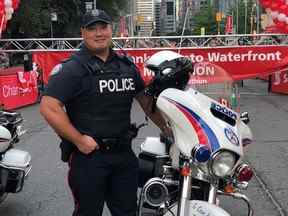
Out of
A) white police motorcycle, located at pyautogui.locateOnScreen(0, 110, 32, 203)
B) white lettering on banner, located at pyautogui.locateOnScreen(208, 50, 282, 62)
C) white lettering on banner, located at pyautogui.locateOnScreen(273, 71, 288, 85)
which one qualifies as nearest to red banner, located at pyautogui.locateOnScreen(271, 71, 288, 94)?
white lettering on banner, located at pyautogui.locateOnScreen(273, 71, 288, 85)

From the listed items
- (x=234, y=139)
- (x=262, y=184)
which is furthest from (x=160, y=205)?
(x=262, y=184)

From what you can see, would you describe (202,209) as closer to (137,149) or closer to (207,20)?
(137,149)

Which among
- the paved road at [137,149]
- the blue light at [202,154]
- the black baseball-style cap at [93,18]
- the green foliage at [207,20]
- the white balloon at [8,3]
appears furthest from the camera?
the green foliage at [207,20]

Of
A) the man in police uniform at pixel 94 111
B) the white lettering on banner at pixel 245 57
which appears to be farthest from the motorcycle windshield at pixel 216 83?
the white lettering on banner at pixel 245 57

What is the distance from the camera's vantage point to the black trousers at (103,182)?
11.4 ft

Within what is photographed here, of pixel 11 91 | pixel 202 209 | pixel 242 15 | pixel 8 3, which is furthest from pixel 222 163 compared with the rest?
pixel 242 15

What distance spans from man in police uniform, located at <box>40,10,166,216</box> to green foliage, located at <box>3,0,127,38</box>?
2914 centimetres

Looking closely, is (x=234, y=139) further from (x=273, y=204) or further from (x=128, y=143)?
(x=273, y=204)

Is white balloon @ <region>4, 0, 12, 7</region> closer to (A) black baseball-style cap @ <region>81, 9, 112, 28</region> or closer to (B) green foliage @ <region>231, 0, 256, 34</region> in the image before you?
(A) black baseball-style cap @ <region>81, 9, 112, 28</region>

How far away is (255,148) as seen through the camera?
844 centimetres

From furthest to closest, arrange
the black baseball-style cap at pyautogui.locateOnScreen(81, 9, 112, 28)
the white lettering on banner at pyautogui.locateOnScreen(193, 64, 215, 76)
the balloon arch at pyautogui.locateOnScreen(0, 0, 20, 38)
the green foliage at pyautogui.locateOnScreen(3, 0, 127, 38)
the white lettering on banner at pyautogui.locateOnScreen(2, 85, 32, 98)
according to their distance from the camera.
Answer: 1. the green foliage at pyautogui.locateOnScreen(3, 0, 127, 38)
2. the white lettering on banner at pyautogui.locateOnScreen(2, 85, 32, 98)
3. the balloon arch at pyautogui.locateOnScreen(0, 0, 20, 38)
4. the white lettering on banner at pyautogui.locateOnScreen(193, 64, 215, 76)
5. the black baseball-style cap at pyautogui.locateOnScreen(81, 9, 112, 28)

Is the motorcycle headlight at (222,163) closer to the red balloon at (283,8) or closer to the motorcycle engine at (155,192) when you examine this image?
the motorcycle engine at (155,192)

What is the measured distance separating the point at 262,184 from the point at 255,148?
215 centimetres

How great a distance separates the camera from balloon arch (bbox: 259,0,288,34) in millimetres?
15714
